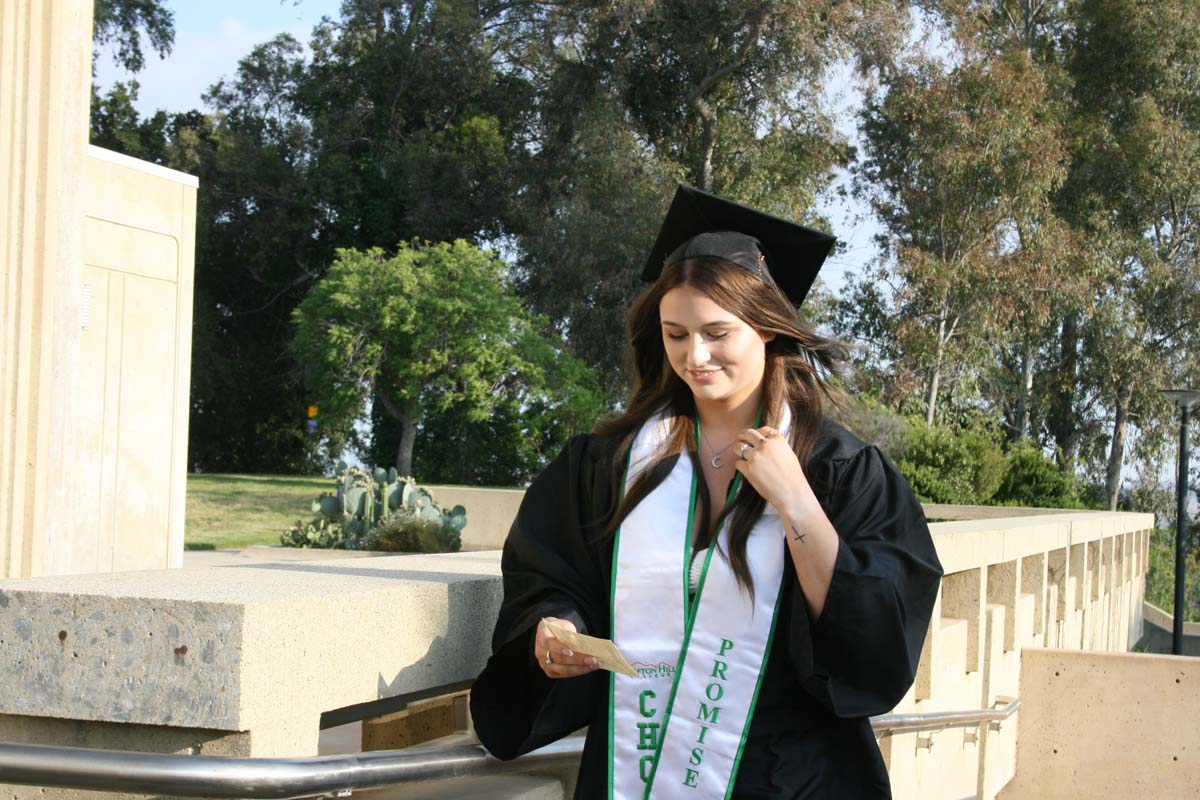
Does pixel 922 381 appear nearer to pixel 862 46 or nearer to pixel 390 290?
pixel 862 46

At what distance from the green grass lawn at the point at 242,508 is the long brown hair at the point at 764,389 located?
48.0 ft

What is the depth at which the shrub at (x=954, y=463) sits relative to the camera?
840 inches

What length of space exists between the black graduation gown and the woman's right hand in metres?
0.06

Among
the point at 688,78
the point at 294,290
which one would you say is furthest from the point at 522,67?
the point at 294,290

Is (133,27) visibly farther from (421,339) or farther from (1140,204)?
(1140,204)

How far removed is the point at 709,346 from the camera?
7.39 feet

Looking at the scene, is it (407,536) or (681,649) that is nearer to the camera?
(681,649)

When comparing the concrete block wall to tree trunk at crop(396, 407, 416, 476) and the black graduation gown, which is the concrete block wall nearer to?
the black graduation gown

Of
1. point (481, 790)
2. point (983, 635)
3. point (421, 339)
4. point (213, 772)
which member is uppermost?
point (421, 339)

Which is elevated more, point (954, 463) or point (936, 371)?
point (936, 371)

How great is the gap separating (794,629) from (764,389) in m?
0.47

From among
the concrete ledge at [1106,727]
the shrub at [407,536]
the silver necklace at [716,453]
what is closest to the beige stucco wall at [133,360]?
the shrub at [407,536]

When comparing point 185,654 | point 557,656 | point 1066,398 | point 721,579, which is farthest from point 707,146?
point 185,654

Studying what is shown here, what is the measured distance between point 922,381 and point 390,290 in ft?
38.7
